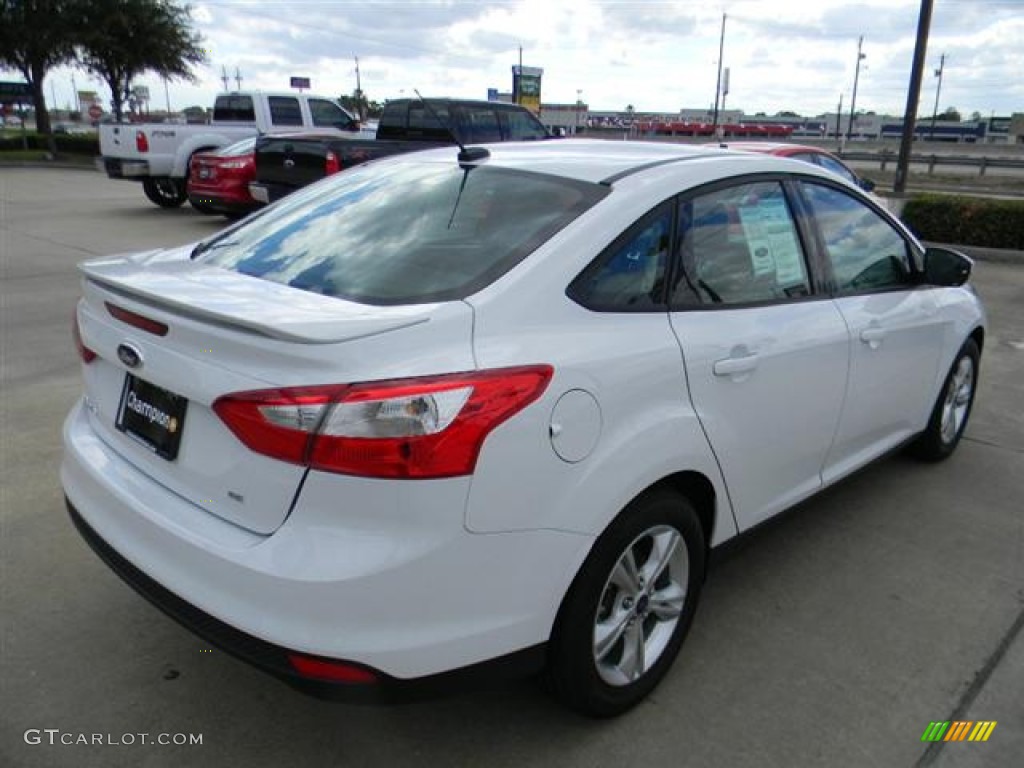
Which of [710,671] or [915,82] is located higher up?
[915,82]

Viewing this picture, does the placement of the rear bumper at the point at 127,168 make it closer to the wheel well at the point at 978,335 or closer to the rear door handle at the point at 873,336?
the wheel well at the point at 978,335

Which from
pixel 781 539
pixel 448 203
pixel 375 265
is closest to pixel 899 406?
pixel 781 539

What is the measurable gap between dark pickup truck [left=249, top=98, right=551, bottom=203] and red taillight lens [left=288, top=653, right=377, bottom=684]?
8.76 m

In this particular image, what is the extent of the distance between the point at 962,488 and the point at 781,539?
1.28 m

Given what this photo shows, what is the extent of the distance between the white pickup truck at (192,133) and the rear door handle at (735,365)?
39.6 ft

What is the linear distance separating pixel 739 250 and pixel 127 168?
14.6 meters

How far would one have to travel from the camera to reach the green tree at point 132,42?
31703mm

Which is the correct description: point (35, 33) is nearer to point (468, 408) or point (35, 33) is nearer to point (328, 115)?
point (328, 115)

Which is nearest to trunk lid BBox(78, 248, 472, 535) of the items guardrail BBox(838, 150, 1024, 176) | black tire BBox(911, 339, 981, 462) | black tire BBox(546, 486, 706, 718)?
black tire BBox(546, 486, 706, 718)

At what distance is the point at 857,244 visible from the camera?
11.8ft

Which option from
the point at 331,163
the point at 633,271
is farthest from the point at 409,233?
the point at 331,163

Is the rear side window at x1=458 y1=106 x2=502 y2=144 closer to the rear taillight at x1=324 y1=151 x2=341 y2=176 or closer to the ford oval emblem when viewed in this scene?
the rear taillight at x1=324 y1=151 x2=341 y2=176

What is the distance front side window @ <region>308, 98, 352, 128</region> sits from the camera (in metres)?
16.4

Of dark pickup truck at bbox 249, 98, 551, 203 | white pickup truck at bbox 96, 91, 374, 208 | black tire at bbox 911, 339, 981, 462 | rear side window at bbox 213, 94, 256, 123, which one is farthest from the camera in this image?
rear side window at bbox 213, 94, 256, 123
